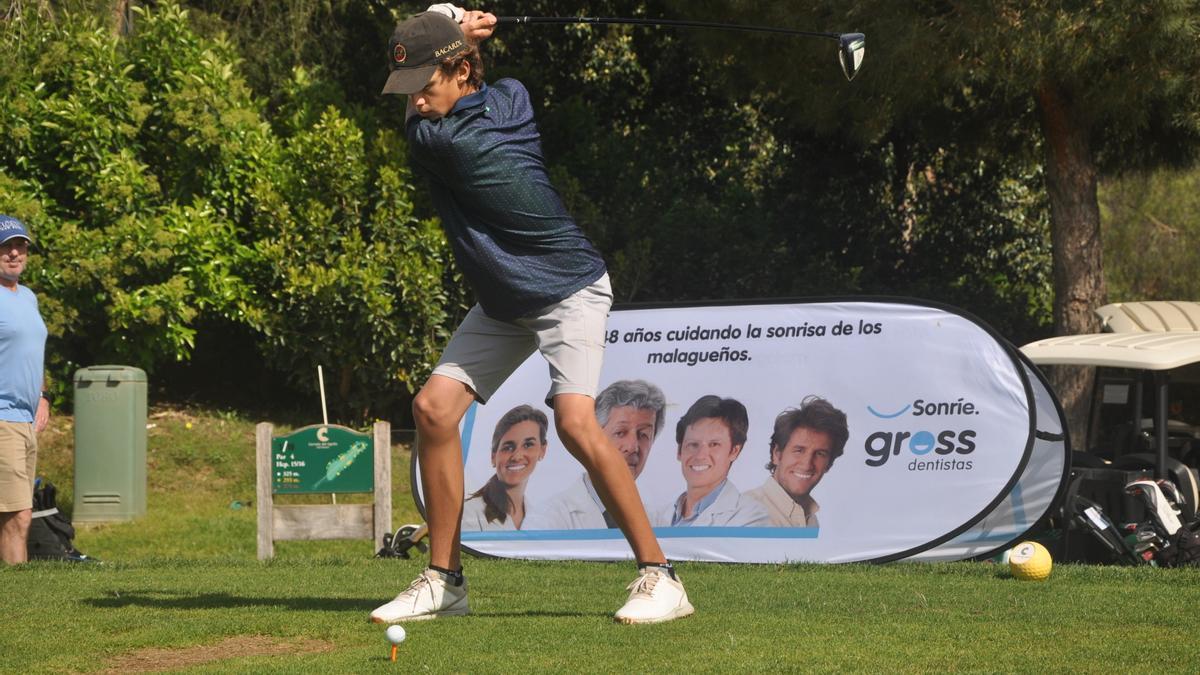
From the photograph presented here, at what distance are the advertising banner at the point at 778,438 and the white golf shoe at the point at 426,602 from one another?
3433mm

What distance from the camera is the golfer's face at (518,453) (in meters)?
9.22

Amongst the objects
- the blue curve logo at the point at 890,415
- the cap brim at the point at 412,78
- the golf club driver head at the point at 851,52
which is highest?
the golf club driver head at the point at 851,52

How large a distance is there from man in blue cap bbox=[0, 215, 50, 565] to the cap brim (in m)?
3.97

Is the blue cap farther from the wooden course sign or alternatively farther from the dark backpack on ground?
the wooden course sign

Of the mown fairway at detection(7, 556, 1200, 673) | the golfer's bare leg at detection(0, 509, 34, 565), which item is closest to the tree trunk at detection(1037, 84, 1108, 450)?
the mown fairway at detection(7, 556, 1200, 673)

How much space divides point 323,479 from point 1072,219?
26.1 ft

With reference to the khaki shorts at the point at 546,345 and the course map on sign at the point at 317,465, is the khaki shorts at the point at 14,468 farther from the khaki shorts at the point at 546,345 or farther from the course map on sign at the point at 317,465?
the khaki shorts at the point at 546,345

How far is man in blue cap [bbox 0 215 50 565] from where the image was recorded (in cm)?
805

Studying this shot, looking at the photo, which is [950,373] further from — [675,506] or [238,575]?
[238,575]

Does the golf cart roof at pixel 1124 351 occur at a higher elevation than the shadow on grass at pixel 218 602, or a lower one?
higher

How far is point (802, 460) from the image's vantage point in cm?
855

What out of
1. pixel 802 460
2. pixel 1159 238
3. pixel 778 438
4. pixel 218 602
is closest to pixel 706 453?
pixel 778 438

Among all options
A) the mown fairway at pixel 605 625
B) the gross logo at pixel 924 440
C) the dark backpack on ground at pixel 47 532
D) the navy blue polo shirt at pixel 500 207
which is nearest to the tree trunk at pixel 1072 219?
the gross logo at pixel 924 440

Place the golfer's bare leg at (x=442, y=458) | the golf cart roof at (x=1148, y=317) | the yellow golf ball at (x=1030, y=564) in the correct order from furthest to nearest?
the golf cart roof at (x=1148, y=317) < the yellow golf ball at (x=1030, y=564) < the golfer's bare leg at (x=442, y=458)
